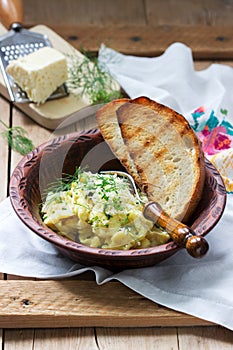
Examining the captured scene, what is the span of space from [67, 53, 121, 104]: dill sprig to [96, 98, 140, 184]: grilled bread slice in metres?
0.49

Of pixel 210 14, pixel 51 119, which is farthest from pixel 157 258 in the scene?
pixel 210 14

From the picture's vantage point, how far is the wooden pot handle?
68.4 inches

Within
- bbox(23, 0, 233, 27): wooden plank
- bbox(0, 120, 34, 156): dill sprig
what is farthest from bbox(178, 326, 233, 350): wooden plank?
bbox(23, 0, 233, 27): wooden plank

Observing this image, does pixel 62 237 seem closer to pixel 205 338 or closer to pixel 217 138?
pixel 205 338

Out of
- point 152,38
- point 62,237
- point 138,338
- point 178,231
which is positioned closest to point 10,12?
point 152,38

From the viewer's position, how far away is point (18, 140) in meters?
2.50

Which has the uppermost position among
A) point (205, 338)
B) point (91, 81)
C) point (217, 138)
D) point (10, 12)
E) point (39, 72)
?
point (10, 12)

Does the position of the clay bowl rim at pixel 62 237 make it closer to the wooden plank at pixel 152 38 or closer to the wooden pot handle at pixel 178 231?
the wooden pot handle at pixel 178 231

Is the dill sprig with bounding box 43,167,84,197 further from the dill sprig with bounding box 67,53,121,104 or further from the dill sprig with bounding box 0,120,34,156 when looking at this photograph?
the dill sprig with bounding box 67,53,121,104

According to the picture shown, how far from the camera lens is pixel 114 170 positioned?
2.16 metres

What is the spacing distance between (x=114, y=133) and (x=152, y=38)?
1.06m

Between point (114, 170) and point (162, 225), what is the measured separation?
390mm

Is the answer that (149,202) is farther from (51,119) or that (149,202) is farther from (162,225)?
(51,119)

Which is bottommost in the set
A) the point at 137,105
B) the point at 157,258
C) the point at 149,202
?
the point at 157,258
